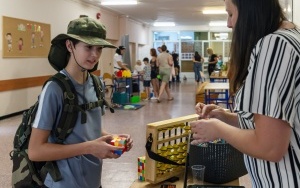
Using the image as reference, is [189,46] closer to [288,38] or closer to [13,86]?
[13,86]

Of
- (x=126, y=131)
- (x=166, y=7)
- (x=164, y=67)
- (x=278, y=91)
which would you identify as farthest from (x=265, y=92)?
(x=166, y=7)

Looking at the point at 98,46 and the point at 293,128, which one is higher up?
the point at 98,46

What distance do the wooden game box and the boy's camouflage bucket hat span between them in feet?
1.61

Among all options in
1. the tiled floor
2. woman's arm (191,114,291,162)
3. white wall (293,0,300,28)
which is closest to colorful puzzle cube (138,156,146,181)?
woman's arm (191,114,291,162)

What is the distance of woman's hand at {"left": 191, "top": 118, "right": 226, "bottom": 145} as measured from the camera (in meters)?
1.11

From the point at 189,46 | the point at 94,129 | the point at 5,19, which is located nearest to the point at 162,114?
the point at 5,19

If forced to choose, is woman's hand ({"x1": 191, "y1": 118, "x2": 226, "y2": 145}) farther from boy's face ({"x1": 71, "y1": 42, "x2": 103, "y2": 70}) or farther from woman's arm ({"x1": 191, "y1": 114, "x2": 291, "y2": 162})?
boy's face ({"x1": 71, "y1": 42, "x2": 103, "y2": 70})

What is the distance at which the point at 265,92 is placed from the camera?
3.17 feet

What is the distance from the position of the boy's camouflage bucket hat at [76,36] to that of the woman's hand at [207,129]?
0.64 metres

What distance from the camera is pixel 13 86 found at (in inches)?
309

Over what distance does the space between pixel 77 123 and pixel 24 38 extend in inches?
289

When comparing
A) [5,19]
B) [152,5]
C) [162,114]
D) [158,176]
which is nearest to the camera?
[158,176]

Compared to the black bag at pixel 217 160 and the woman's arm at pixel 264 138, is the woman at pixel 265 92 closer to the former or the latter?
the woman's arm at pixel 264 138

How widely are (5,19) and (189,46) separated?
14.5 metres
